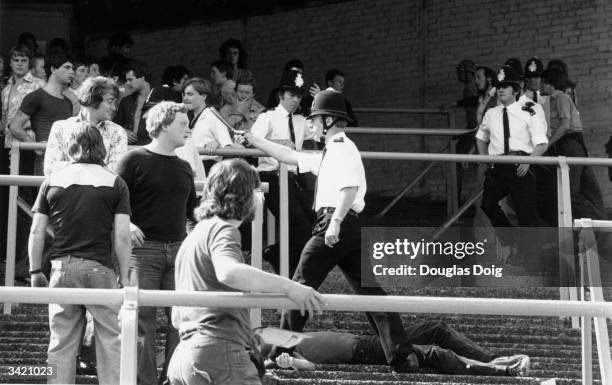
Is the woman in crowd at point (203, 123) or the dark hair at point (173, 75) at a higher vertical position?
the dark hair at point (173, 75)

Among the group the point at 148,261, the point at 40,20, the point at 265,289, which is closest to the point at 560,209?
the point at 148,261

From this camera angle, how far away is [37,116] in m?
9.73

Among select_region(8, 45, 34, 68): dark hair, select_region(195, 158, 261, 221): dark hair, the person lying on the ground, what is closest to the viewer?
select_region(195, 158, 261, 221): dark hair

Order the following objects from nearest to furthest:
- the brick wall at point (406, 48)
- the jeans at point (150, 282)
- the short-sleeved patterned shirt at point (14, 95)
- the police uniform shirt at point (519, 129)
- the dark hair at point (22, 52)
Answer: the jeans at point (150, 282) < the short-sleeved patterned shirt at point (14, 95) < the police uniform shirt at point (519, 129) < the dark hair at point (22, 52) < the brick wall at point (406, 48)

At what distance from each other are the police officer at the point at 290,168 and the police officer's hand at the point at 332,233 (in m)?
1.77

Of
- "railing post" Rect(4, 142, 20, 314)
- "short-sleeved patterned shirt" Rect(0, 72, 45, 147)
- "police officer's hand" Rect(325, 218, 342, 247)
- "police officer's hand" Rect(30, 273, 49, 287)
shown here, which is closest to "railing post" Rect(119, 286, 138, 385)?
"police officer's hand" Rect(30, 273, 49, 287)

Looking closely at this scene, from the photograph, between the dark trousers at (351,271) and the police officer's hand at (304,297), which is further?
the dark trousers at (351,271)

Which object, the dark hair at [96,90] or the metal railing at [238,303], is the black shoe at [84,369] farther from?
the metal railing at [238,303]

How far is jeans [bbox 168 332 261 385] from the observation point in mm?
5434

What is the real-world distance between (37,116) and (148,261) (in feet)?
9.36

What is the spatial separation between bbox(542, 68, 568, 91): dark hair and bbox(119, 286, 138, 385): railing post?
7.76 meters

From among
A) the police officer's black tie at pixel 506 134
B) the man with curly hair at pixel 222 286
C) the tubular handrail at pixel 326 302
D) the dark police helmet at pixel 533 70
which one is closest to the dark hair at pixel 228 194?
the man with curly hair at pixel 222 286

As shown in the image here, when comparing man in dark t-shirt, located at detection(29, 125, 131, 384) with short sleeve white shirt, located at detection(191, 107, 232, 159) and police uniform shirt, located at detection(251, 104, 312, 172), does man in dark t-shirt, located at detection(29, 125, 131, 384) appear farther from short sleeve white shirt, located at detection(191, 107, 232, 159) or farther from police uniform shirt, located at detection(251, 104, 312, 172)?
police uniform shirt, located at detection(251, 104, 312, 172)

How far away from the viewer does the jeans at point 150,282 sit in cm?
708
